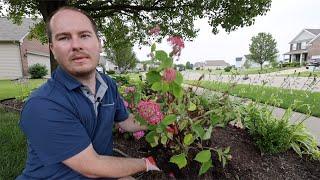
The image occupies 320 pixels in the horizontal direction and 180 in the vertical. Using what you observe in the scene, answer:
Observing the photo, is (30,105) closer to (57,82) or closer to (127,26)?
(57,82)

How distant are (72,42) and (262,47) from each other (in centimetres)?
6902

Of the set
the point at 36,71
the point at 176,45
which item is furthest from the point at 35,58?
the point at 176,45

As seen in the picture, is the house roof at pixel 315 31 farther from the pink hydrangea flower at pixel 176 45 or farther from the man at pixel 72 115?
the man at pixel 72 115

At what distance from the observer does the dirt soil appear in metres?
3.04

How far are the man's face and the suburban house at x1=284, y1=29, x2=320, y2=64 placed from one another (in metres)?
66.7

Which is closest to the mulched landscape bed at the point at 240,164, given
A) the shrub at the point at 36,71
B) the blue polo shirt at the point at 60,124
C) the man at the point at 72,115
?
the man at the point at 72,115

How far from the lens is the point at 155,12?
12.9m

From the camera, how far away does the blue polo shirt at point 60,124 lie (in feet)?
5.85

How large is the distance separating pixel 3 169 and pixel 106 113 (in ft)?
7.11

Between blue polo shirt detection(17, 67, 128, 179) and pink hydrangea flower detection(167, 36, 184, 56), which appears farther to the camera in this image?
pink hydrangea flower detection(167, 36, 184, 56)

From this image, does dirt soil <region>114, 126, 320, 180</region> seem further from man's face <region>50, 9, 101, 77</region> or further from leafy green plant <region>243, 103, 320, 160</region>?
man's face <region>50, 9, 101, 77</region>

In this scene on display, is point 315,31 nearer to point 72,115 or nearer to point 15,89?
point 15,89

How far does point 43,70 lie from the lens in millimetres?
31500

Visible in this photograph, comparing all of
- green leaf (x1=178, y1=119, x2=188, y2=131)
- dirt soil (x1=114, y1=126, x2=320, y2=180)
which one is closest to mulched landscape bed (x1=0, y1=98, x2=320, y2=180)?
dirt soil (x1=114, y1=126, x2=320, y2=180)
